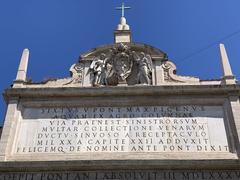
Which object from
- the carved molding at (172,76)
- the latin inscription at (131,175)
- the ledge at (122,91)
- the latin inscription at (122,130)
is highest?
the carved molding at (172,76)

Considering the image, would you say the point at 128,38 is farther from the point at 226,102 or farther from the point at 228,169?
the point at 228,169

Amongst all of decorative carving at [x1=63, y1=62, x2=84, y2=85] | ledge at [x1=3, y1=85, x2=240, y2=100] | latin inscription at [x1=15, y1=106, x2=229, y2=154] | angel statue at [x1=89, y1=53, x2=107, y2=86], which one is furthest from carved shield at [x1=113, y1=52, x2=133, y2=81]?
latin inscription at [x1=15, y1=106, x2=229, y2=154]

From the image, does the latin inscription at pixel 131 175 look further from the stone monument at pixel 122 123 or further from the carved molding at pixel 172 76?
the carved molding at pixel 172 76

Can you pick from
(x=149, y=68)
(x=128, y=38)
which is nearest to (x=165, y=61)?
(x=149, y=68)

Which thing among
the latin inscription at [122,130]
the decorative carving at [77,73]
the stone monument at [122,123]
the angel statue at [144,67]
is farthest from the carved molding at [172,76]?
the decorative carving at [77,73]

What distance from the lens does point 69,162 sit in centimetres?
1323

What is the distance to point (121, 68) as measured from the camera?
53.5 feet

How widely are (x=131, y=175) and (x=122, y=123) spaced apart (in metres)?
2.03

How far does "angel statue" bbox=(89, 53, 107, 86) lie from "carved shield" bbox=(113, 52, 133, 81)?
0.40 meters

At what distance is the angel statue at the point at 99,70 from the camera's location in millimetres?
15922

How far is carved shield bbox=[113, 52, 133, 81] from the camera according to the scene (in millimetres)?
16094

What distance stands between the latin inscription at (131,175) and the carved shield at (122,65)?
12.6 ft

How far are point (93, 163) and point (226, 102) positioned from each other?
4.65 m

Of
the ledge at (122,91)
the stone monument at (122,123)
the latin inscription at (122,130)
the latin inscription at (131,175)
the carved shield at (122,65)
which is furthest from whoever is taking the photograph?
the carved shield at (122,65)
